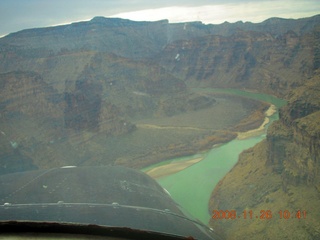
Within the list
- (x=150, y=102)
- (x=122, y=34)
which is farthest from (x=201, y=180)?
(x=122, y=34)

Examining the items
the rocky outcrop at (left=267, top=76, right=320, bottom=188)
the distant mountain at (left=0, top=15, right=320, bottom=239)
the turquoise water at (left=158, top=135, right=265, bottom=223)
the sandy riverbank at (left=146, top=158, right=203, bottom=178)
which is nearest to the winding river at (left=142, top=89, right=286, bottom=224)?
the turquoise water at (left=158, top=135, right=265, bottom=223)

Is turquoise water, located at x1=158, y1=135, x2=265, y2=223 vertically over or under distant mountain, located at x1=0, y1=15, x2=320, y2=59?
under

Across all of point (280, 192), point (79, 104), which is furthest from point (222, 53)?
point (280, 192)

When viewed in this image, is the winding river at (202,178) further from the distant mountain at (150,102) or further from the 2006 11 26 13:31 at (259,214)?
the distant mountain at (150,102)

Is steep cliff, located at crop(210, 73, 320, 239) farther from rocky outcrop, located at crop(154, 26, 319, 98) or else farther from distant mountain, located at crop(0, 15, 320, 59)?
rocky outcrop, located at crop(154, 26, 319, 98)

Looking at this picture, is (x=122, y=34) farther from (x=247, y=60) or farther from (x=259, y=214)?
(x=259, y=214)

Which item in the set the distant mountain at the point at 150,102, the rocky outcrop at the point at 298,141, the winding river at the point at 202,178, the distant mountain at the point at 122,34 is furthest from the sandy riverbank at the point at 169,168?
the distant mountain at the point at 122,34
